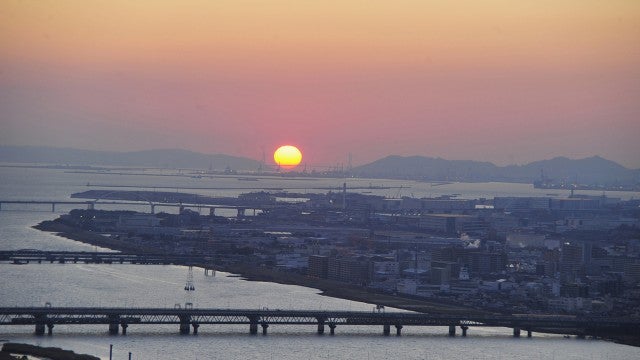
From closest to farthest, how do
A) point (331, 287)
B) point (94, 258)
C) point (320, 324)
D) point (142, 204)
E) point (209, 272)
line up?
1. point (320, 324)
2. point (331, 287)
3. point (209, 272)
4. point (94, 258)
5. point (142, 204)

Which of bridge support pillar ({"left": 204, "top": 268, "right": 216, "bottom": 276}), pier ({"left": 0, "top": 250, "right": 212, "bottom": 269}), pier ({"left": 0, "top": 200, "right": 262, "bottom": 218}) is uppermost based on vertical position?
pier ({"left": 0, "top": 200, "right": 262, "bottom": 218})

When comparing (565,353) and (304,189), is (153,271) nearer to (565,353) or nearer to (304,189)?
(565,353)

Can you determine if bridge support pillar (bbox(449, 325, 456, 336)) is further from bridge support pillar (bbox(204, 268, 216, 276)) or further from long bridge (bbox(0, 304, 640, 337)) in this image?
bridge support pillar (bbox(204, 268, 216, 276))

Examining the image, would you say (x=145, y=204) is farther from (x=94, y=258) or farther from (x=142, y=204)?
(x=94, y=258)

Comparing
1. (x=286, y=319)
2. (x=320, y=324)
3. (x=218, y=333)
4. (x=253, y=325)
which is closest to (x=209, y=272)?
(x=286, y=319)

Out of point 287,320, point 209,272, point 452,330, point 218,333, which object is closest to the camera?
point 218,333

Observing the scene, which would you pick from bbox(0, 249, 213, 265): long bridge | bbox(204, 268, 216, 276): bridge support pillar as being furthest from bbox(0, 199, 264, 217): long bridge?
bbox(204, 268, 216, 276): bridge support pillar
